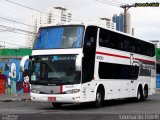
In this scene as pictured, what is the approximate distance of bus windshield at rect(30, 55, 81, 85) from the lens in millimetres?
19875

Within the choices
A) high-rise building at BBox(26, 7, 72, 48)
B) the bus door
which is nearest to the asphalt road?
the bus door

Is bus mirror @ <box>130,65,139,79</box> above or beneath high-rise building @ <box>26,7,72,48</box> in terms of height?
beneath

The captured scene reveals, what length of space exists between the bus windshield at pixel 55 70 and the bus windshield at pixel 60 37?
0.56 metres

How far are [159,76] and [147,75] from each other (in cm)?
2661

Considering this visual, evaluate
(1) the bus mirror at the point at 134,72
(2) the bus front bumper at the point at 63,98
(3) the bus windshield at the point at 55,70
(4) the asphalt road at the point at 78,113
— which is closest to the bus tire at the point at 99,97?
(4) the asphalt road at the point at 78,113

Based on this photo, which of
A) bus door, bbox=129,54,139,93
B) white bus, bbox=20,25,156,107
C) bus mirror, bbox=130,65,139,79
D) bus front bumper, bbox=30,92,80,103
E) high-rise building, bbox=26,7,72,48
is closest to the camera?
bus front bumper, bbox=30,92,80,103

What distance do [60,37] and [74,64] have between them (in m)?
1.60

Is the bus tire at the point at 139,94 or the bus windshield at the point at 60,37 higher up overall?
the bus windshield at the point at 60,37

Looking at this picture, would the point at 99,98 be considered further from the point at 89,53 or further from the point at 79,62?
the point at 79,62

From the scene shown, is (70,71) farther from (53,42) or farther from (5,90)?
(5,90)

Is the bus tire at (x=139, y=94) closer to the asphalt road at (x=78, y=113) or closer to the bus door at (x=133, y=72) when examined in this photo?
the bus door at (x=133, y=72)

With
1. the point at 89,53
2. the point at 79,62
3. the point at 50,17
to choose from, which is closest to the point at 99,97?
the point at 89,53

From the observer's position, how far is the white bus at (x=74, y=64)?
65.2ft

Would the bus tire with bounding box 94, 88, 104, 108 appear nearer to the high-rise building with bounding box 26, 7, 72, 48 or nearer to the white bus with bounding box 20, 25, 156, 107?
the white bus with bounding box 20, 25, 156, 107
